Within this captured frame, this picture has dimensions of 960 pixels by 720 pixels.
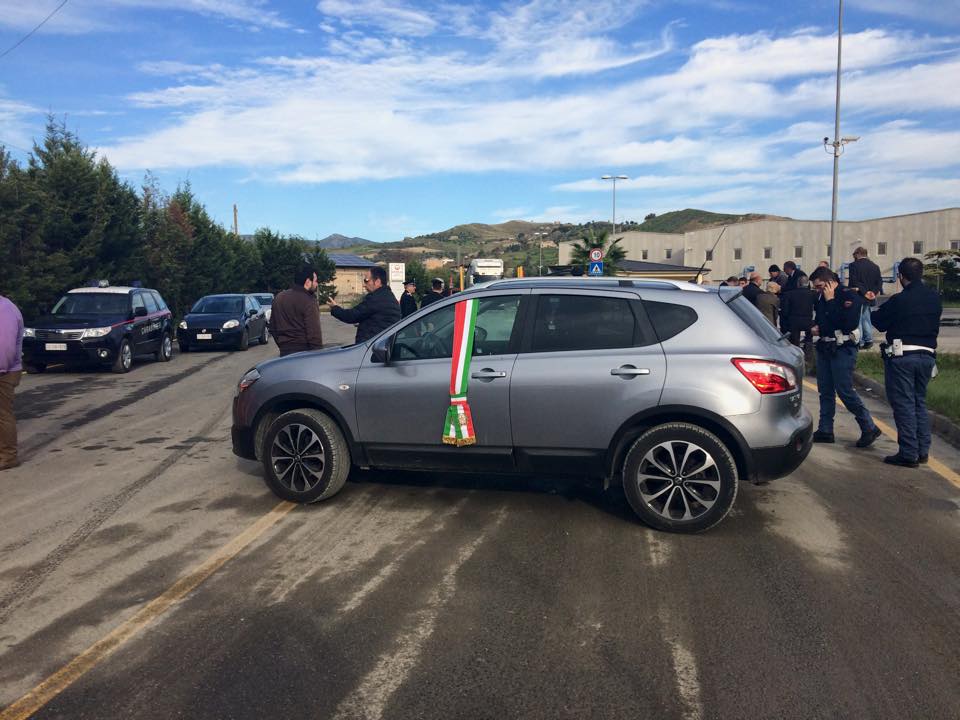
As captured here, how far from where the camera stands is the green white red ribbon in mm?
6207

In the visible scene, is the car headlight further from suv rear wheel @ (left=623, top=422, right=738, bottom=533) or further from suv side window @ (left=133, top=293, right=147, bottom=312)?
suv side window @ (left=133, top=293, right=147, bottom=312)

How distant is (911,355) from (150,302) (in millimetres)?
16131

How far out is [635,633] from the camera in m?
4.24

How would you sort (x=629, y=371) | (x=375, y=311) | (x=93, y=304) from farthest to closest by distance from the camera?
(x=93, y=304), (x=375, y=311), (x=629, y=371)

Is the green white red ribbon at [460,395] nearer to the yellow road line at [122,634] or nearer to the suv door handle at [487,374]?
the suv door handle at [487,374]

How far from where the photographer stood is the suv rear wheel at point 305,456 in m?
6.60

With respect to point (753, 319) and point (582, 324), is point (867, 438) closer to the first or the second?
point (753, 319)

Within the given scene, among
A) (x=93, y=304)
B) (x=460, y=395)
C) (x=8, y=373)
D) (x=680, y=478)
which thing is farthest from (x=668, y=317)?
(x=93, y=304)

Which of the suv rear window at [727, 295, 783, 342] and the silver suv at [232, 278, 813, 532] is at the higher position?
the suv rear window at [727, 295, 783, 342]

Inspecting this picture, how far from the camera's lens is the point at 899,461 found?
26.2 ft

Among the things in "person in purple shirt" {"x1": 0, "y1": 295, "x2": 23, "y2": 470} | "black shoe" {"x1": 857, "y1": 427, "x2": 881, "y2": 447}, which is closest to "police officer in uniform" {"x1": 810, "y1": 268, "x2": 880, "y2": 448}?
"black shoe" {"x1": 857, "y1": 427, "x2": 881, "y2": 447}

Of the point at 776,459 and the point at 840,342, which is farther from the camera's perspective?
the point at 840,342

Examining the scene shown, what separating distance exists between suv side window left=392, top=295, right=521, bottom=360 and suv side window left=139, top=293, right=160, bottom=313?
1376 cm

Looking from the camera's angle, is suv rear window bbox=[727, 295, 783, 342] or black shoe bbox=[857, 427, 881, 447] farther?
black shoe bbox=[857, 427, 881, 447]
